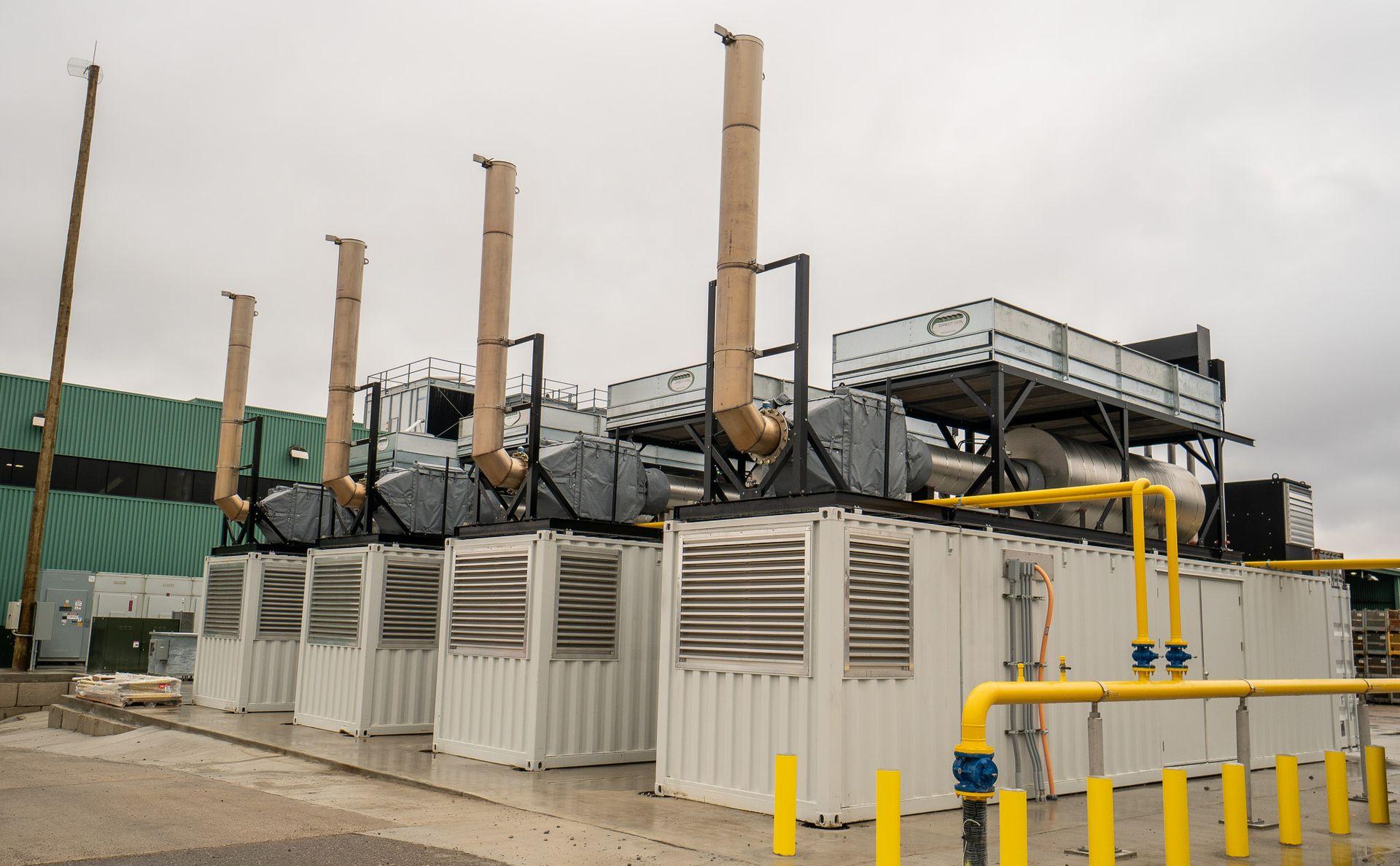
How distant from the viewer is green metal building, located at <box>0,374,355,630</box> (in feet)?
99.9

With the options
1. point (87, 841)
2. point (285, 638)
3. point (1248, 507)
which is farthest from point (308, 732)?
point (1248, 507)

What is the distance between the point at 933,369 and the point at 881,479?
1.90 meters

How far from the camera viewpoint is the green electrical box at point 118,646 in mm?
27391

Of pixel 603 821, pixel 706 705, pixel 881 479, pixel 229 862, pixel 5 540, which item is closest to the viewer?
pixel 229 862

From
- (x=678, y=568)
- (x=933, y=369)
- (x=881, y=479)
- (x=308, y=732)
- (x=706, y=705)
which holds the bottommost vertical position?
(x=308, y=732)

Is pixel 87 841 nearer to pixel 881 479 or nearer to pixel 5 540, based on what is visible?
pixel 881 479

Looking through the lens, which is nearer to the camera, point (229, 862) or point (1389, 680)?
point (229, 862)

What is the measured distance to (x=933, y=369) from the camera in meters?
13.4

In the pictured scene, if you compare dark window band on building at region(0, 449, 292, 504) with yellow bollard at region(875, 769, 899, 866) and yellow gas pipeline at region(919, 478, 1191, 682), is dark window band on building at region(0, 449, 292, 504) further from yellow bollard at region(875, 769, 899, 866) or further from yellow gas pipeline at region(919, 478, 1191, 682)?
yellow bollard at region(875, 769, 899, 866)

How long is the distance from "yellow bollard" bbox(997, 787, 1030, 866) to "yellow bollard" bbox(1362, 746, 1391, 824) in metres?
5.86

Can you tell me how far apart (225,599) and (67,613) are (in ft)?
39.9

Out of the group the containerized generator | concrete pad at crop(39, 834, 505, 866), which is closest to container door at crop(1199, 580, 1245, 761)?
the containerized generator

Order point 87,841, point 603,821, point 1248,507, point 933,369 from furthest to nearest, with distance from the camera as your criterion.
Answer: point 1248,507, point 933,369, point 603,821, point 87,841

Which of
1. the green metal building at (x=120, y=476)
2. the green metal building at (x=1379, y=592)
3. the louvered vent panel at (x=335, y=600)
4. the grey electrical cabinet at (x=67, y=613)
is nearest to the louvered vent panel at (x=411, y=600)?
the louvered vent panel at (x=335, y=600)
